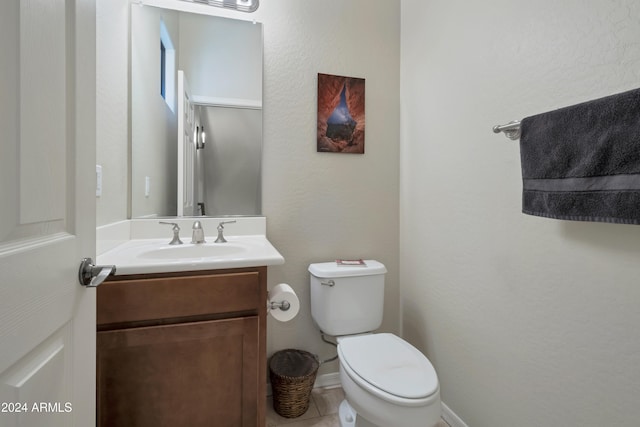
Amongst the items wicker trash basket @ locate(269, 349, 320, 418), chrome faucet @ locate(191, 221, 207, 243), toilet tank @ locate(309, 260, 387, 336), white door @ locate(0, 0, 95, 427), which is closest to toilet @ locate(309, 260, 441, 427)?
toilet tank @ locate(309, 260, 387, 336)

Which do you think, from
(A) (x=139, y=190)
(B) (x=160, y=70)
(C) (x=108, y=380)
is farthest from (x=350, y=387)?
(B) (x=160, y=70)

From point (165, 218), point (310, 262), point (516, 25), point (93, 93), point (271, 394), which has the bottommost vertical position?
point (271, 394)

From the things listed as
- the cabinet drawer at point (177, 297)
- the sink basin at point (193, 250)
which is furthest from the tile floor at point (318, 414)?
the sink basin at point (193, 250)

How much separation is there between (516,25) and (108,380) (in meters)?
1.88

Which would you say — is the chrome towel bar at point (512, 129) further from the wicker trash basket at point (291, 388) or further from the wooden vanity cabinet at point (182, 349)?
the wicker trash basket at point (291, 388)

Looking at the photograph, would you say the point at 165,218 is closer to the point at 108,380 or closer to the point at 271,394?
the point at 108,380

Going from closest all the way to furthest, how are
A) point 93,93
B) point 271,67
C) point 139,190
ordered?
point 93,93, point 139,190, point 271,67

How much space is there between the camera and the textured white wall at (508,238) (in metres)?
0.83

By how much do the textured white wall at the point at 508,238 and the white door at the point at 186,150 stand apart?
1.21 metres

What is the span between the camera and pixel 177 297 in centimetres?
100

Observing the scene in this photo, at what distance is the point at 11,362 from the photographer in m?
0.41

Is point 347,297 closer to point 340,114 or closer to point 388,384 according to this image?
point 388,384

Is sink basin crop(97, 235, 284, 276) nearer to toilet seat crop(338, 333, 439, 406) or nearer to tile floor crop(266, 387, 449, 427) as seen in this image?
toilet seat crop(338, 333, 439, 406)

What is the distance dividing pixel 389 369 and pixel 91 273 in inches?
40.4
